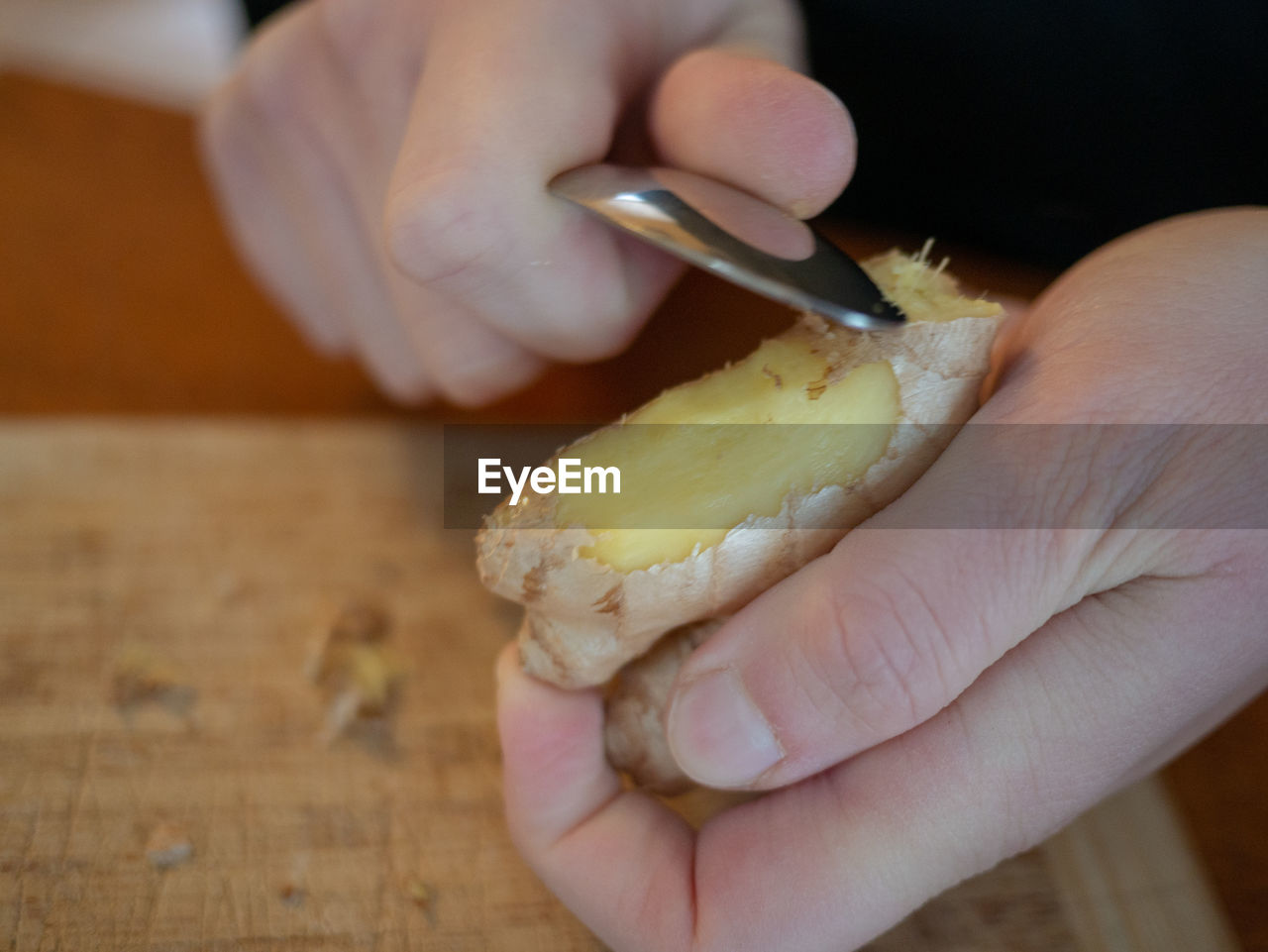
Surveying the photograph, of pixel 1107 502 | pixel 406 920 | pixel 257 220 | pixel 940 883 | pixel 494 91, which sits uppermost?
pixel 494 91

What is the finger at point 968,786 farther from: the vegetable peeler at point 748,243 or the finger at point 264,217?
the finger at point 264,217

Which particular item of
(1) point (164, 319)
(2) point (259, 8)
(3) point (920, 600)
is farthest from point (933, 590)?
(2) point (259, 8)

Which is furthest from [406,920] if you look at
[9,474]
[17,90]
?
[17,90]

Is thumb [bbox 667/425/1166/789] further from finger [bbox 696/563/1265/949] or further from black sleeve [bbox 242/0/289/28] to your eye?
black sleeve [bbox 242/0/289/28]

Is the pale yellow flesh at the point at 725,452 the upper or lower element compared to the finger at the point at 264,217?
upper

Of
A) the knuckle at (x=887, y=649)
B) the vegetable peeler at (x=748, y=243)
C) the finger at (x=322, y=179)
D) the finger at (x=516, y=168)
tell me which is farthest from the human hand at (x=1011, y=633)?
the finger at (x=322, y=179)

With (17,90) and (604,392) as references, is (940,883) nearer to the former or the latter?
(604,392)

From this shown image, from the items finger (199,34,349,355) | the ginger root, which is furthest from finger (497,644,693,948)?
finger (199,34,349,355)
